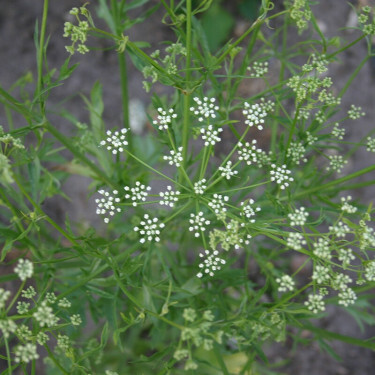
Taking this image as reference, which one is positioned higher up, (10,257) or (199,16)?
(199,16)

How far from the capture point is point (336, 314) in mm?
6477

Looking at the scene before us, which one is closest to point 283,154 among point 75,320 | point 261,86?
point 75,320

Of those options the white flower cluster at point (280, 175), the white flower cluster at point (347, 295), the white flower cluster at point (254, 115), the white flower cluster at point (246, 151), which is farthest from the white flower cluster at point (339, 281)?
the white flower cluster at point (254, 115)

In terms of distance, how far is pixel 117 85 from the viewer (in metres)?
6.86

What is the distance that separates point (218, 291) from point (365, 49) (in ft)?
16.7

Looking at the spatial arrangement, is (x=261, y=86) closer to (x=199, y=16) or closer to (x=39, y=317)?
(x=199, y=16)

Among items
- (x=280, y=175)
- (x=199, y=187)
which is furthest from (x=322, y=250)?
Result: (x=199, y=187)

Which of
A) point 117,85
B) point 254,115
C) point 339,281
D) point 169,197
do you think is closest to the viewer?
point 339,281

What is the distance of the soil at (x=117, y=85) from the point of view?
21.0 ft

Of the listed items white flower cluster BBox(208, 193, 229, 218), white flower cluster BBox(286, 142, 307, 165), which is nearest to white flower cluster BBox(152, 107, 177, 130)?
white flower cluster BBox(208, 193, 229, 218)

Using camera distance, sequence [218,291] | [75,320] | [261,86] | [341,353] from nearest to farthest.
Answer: [75,320]
[218,291]
[341,353]
[261,86]

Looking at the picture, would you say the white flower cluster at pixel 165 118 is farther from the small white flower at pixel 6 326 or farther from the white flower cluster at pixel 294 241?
the small white flower at pixel 6 326

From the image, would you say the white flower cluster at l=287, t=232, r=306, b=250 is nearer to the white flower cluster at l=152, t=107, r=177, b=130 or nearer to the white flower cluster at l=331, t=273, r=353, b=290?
the white flower cluster at l=331, t=273, r=353, b=290

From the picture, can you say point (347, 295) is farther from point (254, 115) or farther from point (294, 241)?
point (254, 115)
